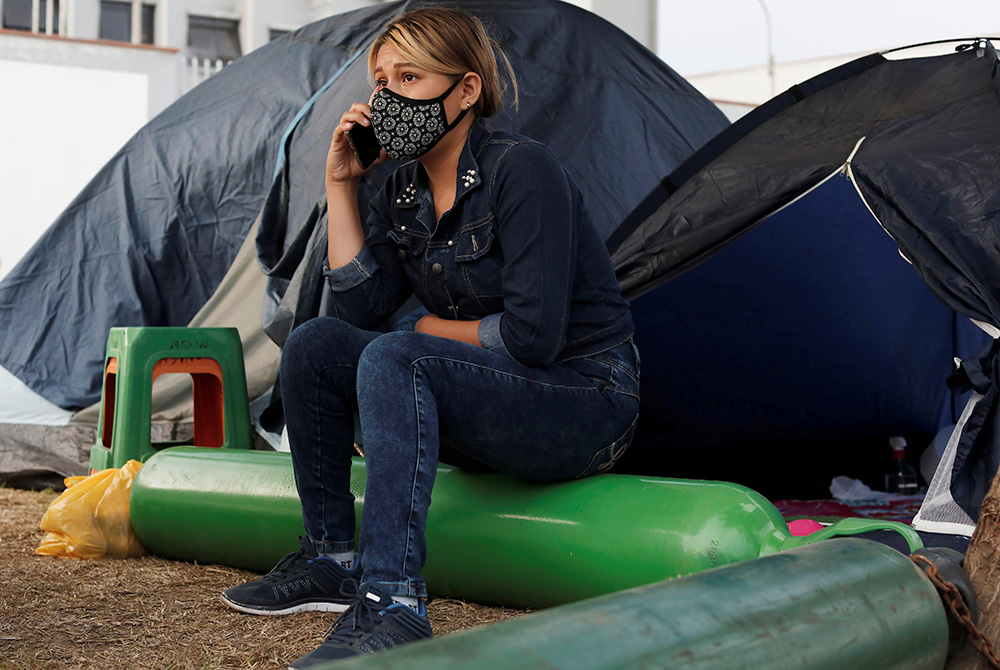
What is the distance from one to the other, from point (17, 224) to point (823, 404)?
22.4 ft

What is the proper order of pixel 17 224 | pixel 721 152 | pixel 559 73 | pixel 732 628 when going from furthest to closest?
pixel 17 224 < pixel 559 73 < pixel 721 152 < pixel 732 628

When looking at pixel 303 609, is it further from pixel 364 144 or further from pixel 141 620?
pixel 364 144

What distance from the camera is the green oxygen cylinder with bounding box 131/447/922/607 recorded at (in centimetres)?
147

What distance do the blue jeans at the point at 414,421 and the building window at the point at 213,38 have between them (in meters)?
12.3

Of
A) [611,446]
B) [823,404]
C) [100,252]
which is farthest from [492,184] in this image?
[100,252]

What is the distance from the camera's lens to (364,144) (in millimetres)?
1799

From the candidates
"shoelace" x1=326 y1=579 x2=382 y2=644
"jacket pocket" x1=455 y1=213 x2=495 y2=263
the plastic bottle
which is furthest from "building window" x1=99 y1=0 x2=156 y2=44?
"shoelace" x1=326 y1=579 x2=382 y2=644

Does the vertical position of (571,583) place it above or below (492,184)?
below

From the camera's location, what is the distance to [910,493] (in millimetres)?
3139

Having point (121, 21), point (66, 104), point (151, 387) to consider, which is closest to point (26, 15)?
point (121, 21)

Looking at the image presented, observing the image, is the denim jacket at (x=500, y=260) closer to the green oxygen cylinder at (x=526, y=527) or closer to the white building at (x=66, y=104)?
the green oxygen cylinder at (x=526, y=527)

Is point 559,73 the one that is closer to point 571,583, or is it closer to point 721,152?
point 721,152

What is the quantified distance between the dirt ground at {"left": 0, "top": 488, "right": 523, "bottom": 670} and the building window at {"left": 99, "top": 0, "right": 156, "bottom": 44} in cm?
1202

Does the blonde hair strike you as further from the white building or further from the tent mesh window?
A: the white building
